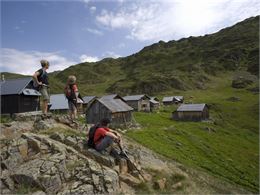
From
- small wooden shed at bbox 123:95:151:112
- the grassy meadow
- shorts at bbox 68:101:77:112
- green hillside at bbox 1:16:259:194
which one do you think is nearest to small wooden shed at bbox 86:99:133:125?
the grassy meadow

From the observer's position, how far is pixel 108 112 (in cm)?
4944

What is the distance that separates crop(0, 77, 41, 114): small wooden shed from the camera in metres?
32.8

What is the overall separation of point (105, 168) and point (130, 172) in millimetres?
1987

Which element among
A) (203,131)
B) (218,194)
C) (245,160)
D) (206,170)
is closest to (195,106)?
(203,131)

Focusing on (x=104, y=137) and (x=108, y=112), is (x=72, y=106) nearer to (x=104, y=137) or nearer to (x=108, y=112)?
(x=104, y=137)

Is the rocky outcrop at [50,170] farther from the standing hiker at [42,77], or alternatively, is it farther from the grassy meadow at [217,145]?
the grassy meadow at [217,145]

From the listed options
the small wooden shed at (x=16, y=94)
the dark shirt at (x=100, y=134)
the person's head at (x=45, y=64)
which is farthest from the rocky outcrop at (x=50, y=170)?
the small wooden shed at (x=16, y=94)

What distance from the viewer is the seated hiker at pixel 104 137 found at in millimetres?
13684

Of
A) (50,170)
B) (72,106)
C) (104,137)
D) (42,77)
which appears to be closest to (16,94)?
(72,106)

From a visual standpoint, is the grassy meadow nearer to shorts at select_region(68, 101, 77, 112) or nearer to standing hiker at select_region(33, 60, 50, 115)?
shorts at select_region(68, 101, 77, 112)

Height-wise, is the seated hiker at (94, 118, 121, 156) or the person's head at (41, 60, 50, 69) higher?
the person's head at (41, 60, 50, 69)

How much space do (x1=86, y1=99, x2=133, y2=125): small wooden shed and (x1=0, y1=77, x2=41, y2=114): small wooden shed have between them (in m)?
17.4

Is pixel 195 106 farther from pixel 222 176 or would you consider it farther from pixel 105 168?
pixel 105 168

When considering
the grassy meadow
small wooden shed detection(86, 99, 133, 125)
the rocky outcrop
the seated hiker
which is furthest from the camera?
small wooden shed detection(86, 99, 133, 125)
